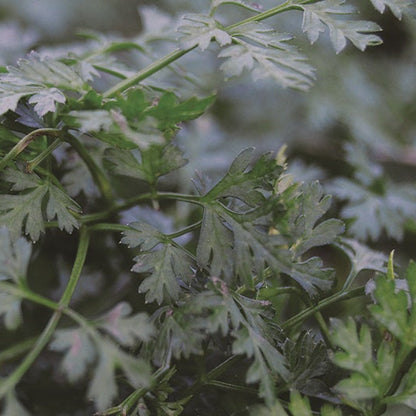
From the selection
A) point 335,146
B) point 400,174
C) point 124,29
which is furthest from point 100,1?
point 400,174

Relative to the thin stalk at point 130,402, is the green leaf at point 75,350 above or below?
above

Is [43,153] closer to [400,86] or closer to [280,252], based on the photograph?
[280,252]

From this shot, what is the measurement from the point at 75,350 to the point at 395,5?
A: 58 cm

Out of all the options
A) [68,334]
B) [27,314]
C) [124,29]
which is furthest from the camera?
[124,29]

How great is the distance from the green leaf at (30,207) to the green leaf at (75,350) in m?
0.17

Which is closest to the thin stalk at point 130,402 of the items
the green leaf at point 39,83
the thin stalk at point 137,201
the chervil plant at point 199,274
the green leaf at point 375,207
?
the chervil plant at point 199,274

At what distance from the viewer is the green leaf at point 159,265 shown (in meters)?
0.61

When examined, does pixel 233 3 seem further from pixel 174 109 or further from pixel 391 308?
pixel 391 308

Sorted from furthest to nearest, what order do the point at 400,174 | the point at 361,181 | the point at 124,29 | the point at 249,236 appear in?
1. the point at 124,29
2. the point at 400,174
3. the point at 361,181
4. the point at 249,236

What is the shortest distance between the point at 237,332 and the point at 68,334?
177 mm

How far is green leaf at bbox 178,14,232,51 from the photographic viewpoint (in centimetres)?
64

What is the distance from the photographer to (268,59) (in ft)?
2.12

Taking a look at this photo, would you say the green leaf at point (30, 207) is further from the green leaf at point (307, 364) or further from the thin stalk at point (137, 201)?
the green leaf at point (307, 364)

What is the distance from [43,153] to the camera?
0.67 metres
